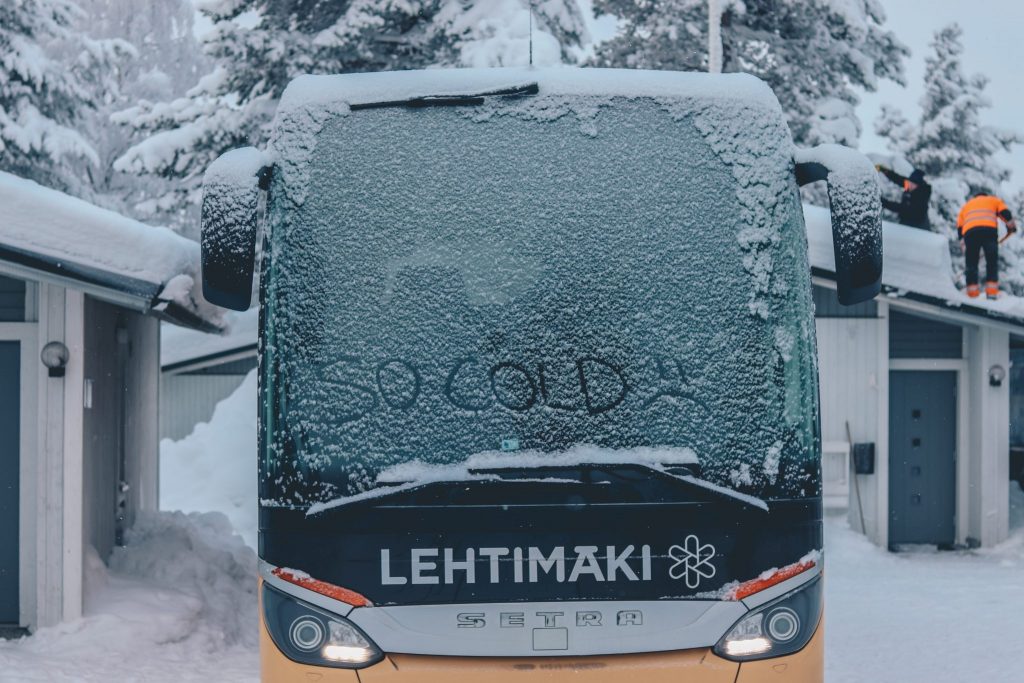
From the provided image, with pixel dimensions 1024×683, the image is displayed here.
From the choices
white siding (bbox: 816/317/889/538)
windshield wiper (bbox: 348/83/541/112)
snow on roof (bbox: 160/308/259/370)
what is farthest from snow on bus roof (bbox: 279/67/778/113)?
snow on roof (bbox: 160/308/259/370)

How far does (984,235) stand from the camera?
15609 mm

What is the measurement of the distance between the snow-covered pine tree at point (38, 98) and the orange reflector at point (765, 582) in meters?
21.3

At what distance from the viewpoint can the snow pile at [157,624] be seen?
313 inches

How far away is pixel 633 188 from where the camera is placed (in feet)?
14.2

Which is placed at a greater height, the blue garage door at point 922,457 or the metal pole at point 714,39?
the metal pole at point 714,39

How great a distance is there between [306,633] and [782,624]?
1628 mm

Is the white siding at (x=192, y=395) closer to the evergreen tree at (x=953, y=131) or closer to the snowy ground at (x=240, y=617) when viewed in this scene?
the snowy ground at (x=240, y=617)

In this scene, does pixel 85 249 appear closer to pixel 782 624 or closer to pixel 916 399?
pixel 782 624

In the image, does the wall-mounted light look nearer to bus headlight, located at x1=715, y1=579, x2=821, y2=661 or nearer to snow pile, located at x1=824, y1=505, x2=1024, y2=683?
snow pile, located at x1=824, y1=505, x2=1024, y2=683

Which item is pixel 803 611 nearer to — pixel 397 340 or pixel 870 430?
pixel 397 340

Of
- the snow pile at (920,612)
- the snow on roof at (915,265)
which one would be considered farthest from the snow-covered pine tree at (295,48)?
the snow pile at (920,612)

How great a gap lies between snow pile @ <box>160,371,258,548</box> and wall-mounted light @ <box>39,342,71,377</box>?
838 cm

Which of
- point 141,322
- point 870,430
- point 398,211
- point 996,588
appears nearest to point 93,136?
point 141,322

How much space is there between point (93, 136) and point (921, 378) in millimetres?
21045
